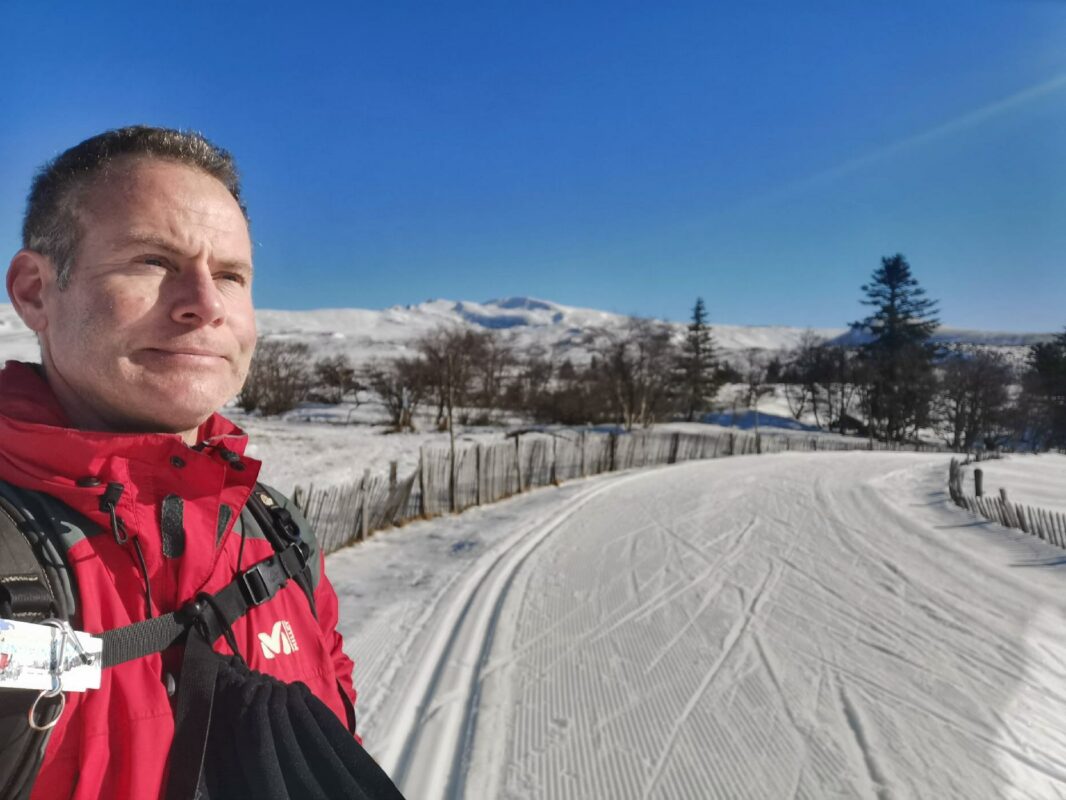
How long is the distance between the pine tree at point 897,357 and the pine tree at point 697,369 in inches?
492

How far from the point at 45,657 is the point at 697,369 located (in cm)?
5178

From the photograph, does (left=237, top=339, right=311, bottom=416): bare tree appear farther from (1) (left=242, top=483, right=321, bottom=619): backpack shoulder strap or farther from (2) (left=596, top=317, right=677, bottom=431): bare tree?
(1) (left=242, top=483, right=321, bottom=619): backpack shoulder strap

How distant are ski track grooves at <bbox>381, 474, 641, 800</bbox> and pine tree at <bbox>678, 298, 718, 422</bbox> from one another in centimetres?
4308

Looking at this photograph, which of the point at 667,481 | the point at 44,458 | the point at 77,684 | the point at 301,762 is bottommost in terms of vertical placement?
the point at 667,481

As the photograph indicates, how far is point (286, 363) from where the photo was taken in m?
36.7

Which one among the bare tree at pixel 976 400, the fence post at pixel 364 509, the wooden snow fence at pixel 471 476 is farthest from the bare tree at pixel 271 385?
the bare tree at pixel 976 400

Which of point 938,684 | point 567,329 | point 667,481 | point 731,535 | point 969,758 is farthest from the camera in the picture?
point 567,329

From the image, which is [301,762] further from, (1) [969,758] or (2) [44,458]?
(1) [969,758]

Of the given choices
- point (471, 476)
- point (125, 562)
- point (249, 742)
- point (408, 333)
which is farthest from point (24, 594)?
point (408, 333)

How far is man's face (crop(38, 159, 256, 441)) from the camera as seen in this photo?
3.41 feet

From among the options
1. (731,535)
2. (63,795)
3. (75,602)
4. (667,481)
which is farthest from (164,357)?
(667,481)

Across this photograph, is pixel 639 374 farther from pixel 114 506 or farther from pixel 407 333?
pixel 407 333

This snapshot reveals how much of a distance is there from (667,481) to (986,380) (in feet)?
133

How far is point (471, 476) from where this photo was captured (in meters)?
14.1
